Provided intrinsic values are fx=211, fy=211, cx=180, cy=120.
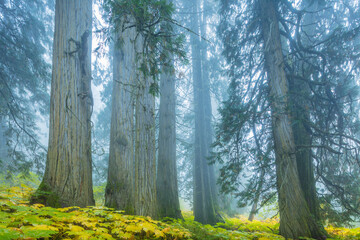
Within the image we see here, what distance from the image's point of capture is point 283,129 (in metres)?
4.62

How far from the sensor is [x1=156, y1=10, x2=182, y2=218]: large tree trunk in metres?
6.39

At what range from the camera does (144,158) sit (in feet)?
11.3

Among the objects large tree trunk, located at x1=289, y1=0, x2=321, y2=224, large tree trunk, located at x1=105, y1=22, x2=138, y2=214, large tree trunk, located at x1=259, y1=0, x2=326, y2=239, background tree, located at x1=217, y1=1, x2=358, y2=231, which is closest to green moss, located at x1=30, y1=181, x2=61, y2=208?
large tree trunk, located at x1=105, y1=22, x2=138, y2=214

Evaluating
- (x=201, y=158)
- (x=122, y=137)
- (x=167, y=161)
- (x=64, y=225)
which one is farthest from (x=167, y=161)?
(x=64, y=225)

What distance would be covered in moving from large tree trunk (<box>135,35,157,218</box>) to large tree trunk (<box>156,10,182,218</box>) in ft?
8.06

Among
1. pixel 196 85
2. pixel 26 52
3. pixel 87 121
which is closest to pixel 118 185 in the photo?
pixel 87 121

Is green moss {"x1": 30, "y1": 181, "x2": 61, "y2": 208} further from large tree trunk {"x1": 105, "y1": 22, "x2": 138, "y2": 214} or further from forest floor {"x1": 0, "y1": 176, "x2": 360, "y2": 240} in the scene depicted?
large tree trunk {"x1": 105, "y1": 22, "x2": 138, "y2": 214}

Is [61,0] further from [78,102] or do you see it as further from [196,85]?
[196,85]

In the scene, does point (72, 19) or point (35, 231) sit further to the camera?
point (72, 19)

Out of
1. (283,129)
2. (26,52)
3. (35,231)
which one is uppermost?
(26,52)

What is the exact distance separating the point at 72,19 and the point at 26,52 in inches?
192

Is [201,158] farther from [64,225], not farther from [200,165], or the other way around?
[64,225]

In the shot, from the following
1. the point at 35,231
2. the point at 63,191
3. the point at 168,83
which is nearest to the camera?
the point at 35,231

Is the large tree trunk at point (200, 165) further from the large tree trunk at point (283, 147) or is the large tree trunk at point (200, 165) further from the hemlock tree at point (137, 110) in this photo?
the hemlock tree at point (137, 110)
